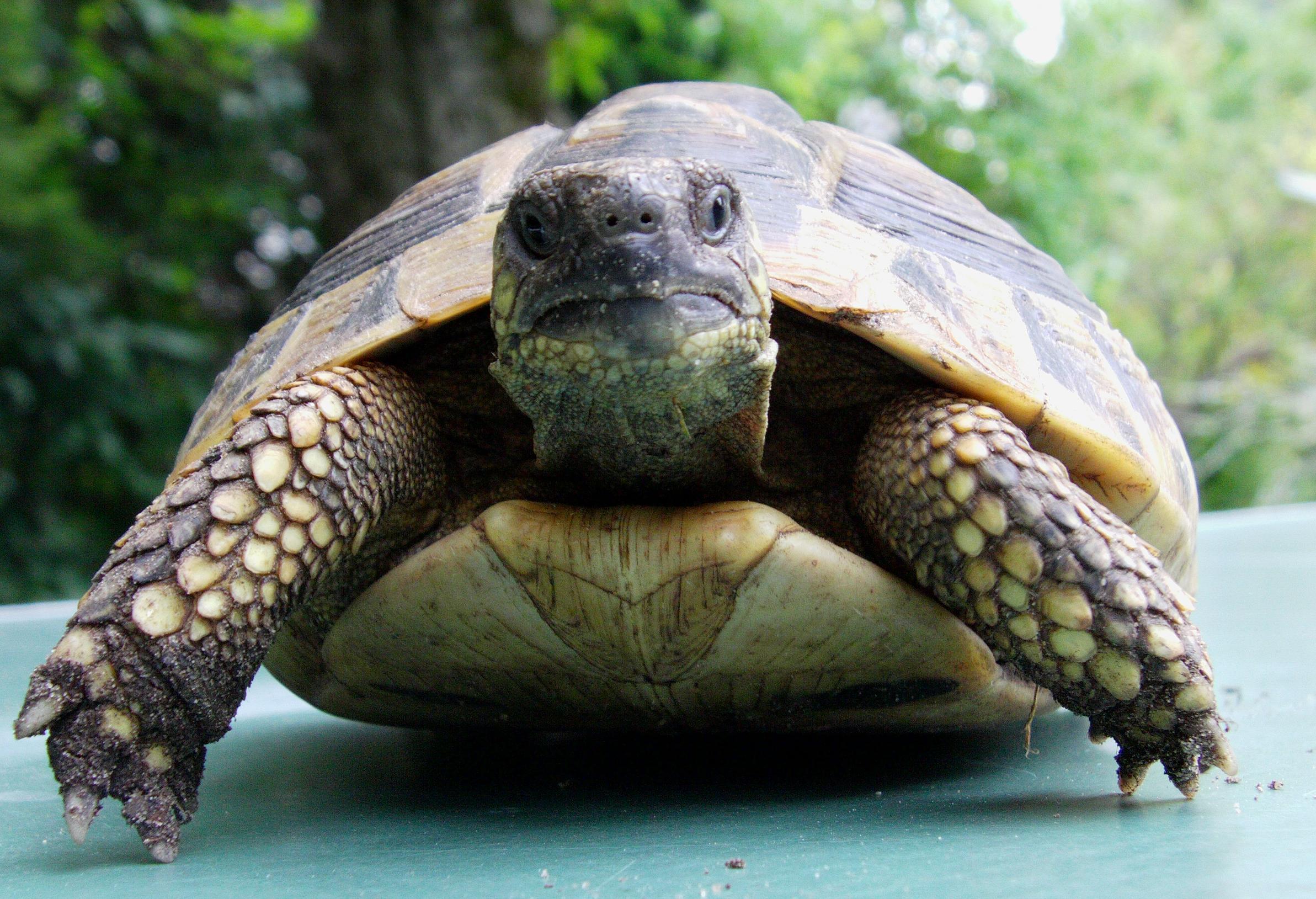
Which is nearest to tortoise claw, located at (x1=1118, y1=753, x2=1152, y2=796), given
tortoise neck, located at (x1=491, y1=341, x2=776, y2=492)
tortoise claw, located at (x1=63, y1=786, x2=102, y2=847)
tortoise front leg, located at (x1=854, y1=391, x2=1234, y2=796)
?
tortoise front leg, located at (x1=854, y1=391, x2=1234, y2=796)

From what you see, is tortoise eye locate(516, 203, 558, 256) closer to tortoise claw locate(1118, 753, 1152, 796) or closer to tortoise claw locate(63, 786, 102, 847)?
tortoise claw locate(63, 786, 102, 847)

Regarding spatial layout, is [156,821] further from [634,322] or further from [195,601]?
[634,322]

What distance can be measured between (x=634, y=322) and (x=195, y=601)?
717 millimetres

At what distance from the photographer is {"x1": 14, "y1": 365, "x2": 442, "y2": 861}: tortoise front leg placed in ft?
5.12

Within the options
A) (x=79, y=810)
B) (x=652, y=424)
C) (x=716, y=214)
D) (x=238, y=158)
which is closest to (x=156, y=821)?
(x=79, y=810)

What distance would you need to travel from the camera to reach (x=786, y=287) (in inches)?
72.6

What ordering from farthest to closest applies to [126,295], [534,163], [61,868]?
1. [126,295]
2. [534,163]
3. [61,868]

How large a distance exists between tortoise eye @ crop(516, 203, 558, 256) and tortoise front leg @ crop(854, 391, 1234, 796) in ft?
2.19

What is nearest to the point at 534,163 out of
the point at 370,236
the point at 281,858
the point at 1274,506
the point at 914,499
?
the point at 370,236

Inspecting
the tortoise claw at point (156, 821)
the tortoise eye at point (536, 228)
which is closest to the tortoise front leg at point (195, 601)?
the tortoise claw at point (156, 821)

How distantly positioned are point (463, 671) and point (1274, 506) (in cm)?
1350

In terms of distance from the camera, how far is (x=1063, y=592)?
1.69 meters

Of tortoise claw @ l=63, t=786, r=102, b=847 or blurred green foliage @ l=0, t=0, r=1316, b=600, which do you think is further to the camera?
blurred green foliage @ l=0, t=0, r=1316, b=600

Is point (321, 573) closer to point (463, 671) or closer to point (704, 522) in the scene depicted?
point (463, 671)
